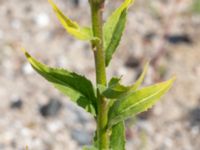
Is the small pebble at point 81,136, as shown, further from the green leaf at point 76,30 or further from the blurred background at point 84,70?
the green leaf at point 76,30

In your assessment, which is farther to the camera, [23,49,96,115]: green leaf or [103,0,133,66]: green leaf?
[23,49,96,115]: green leaf

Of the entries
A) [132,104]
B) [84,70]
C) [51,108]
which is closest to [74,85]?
[132,104]

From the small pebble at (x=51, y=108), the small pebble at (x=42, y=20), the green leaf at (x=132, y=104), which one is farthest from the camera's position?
the small pebble at (x=42, y=20)

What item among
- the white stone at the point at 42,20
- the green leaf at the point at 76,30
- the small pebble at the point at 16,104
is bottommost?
the green leaf at the point at 76,30

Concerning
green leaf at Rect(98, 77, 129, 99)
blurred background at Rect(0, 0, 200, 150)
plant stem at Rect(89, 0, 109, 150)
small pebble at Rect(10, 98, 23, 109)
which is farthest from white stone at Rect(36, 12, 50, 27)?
green leaf at Rect(98, 77, 129, 99)

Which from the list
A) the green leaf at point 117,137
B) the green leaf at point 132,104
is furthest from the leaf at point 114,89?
the green leaf at point 117,137

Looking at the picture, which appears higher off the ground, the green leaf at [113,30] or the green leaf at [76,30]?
the green leaf at [113,30]

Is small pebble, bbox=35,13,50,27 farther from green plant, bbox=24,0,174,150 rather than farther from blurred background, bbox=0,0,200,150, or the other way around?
green plant, bbox=24,0,174,150
